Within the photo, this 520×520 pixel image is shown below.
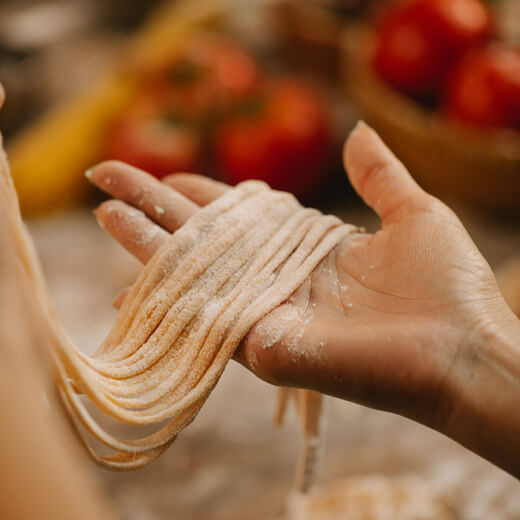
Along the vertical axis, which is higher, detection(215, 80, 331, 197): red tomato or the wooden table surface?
detection(215, 80, 331, 197): red tomato

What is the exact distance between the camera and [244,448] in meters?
0.79

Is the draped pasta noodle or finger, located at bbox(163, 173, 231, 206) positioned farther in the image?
finger, located at bbox(163, 173, 231, 206)

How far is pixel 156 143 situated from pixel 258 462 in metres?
0.57

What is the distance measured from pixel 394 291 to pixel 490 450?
0.13 m

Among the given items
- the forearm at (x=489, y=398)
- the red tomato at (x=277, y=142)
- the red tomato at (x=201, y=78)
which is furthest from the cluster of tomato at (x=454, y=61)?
the forearm at (x=489, y=398)

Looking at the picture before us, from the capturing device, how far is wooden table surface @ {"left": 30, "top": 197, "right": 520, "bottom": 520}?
2.36 ft

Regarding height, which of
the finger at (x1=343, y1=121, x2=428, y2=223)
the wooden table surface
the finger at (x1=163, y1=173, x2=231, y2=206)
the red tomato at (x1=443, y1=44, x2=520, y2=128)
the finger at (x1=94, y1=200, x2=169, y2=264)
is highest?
the red tomato at (x1=443, y1=44, x2=520, y2=128)

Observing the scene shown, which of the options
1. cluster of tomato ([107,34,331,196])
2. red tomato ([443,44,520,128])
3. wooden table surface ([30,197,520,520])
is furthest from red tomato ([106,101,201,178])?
red tomato ([443,44,520,128])

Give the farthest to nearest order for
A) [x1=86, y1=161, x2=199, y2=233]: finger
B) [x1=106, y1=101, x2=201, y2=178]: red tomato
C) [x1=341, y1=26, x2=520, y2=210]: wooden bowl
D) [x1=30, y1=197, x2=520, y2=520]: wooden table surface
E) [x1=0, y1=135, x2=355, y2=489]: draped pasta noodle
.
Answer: [x1=106, y1=101, x2=201, y2=178]: red tomato
[x1=341, y1=26, x2=520, y2=210]: wooden bowl
[x1=30, y1=197, x2=520, y2=520]: wooden table surface
[x1=86, y1=161, x2=199, y2=233]: finger
[x1=0, y1=135, x2=355, y2=489]: draped pasta noodle

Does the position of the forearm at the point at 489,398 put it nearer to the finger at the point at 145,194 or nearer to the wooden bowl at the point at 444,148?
the finger at the point at 145,194

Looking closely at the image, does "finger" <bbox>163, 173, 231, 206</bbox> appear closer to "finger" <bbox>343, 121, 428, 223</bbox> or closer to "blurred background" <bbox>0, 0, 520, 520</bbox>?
"finger" <bbox>343, 121, 428, 223</bbox>

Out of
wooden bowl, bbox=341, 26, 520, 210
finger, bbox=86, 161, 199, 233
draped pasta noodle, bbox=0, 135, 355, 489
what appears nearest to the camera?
draped pasta noodle, bbox=0, 135, 355, 489

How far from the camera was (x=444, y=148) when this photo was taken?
904 mm

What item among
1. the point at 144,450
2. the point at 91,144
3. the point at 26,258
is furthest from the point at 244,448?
the point at 91,144
